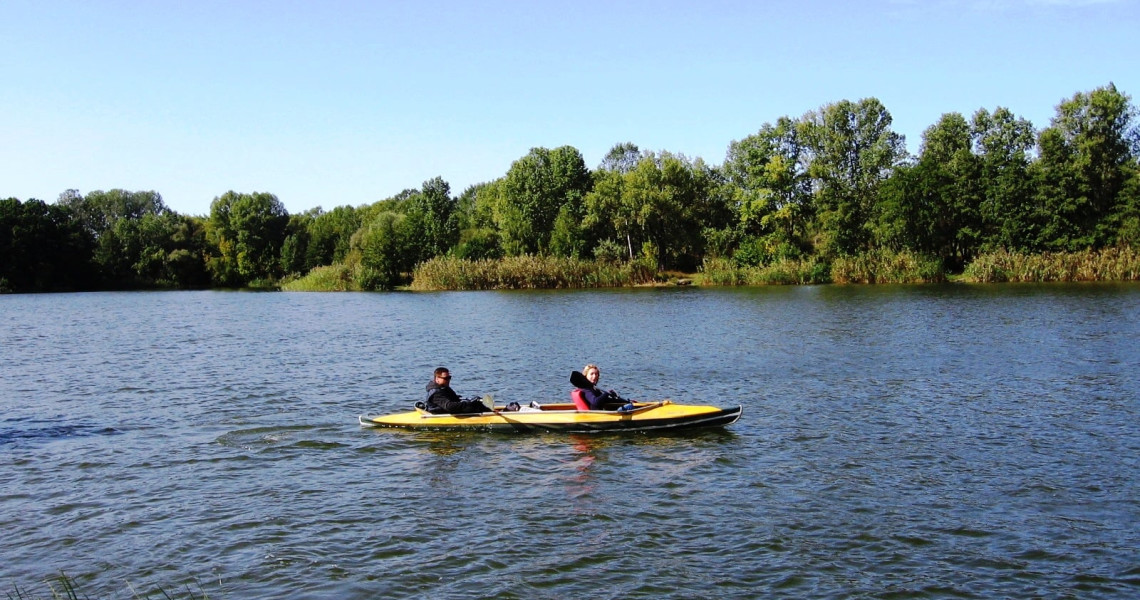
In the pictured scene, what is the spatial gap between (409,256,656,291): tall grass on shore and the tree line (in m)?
2.66

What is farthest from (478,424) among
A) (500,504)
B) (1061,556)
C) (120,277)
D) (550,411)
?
(120,277)

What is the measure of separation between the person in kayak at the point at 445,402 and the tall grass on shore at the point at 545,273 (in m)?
52.5

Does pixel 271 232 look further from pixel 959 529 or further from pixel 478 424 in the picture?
pixel 959 529

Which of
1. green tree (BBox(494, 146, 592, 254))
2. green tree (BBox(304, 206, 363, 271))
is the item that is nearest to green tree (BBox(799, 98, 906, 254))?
green tree (BBox(494, 146, 592, 254))

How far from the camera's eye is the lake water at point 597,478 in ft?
33.8

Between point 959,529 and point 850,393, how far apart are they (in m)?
9.92

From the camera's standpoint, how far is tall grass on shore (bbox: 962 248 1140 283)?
59.2m

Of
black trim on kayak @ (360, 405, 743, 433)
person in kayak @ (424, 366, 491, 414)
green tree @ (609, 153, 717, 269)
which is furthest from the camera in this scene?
green tree @ (609, 153, 717, 269)

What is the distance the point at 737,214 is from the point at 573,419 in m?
63.8

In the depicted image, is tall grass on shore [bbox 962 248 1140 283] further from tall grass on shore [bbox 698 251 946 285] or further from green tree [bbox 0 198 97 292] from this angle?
green tree [bbox 0 198 97 292]

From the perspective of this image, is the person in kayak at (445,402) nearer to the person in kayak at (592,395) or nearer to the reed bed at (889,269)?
the person in kayak at (592,395)

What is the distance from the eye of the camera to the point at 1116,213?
6328 cm

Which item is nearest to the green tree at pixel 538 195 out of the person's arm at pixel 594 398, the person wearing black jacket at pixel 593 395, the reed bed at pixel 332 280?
the reed bed at pixel 332 280

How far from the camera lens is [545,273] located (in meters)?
70.8
